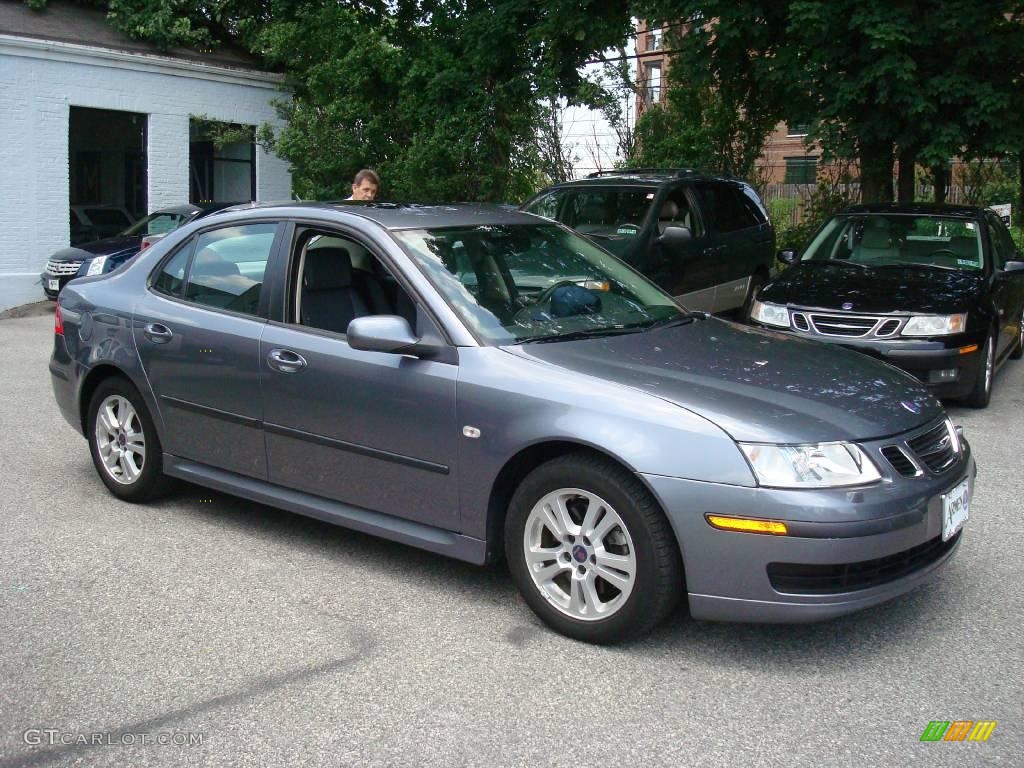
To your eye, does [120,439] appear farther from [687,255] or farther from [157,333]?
[687,255]

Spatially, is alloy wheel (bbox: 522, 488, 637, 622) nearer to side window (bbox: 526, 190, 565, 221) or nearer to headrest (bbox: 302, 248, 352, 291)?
headrest (bbox: 302, 248, 352, 291)

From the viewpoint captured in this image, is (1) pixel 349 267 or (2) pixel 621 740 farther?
(1) pixel 349 267

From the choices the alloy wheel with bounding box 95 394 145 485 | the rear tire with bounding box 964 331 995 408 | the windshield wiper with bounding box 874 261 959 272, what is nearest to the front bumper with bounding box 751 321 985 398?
the rear tire with bounding box 964 331 995 408

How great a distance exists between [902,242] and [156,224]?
1150cm

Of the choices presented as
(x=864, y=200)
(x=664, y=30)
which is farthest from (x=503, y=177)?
(x=864, y=200)

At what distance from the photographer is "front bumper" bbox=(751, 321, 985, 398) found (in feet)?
27.0

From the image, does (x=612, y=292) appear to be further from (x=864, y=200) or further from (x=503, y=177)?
(x=503, y=177)

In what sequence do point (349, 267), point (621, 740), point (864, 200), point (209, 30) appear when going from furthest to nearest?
point (209, 30), point (864, 200), point (349, 267), point (621, 740)

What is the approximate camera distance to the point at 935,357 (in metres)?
8.21

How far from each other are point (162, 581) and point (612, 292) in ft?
7.97

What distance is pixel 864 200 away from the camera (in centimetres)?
1432

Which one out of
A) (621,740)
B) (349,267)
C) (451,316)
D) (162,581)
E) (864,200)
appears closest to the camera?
(621,740)

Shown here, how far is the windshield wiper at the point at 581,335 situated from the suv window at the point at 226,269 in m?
1.48

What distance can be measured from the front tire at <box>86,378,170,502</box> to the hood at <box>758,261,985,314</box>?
5190 mm
